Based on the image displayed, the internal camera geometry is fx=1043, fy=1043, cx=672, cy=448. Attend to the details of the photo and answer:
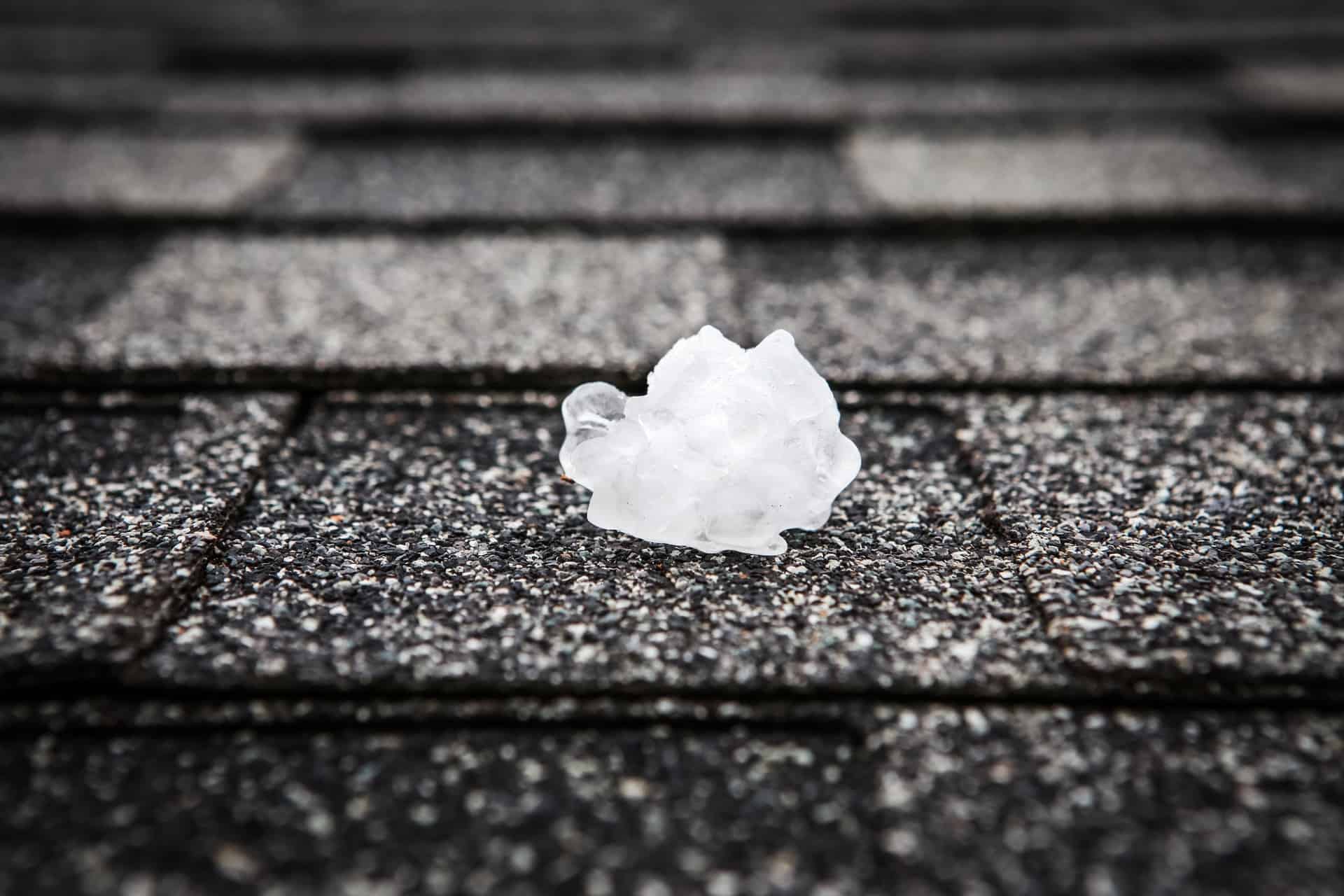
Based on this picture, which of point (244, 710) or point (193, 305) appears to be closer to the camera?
point (244, 710)

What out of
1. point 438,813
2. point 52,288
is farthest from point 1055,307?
point 52,288

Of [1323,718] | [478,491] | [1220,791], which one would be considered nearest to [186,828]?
[478,491]

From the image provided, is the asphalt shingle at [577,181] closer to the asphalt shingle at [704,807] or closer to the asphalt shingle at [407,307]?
the asphalt shingle at [407,307]

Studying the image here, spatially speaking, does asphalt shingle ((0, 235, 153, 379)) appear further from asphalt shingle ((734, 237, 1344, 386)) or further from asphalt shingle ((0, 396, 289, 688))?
asphalt shingle ((734, 237, 1344, 386))

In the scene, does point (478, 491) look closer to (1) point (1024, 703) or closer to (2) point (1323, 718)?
(1) point (1024, 703)

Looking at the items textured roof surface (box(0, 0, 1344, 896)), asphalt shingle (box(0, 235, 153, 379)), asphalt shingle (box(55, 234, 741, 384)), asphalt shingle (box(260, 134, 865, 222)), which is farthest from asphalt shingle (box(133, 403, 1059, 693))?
asphalt shingle (box(260, 134, 865, 222))

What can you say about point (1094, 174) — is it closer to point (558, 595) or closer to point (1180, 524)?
point (1180, 524)
